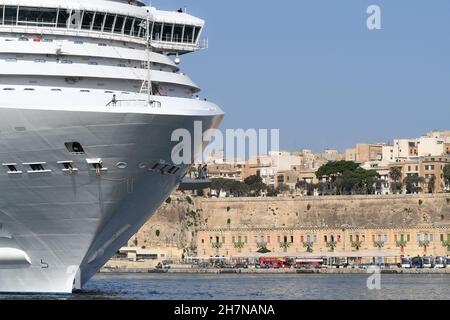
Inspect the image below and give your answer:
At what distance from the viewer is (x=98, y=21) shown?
2805 cm

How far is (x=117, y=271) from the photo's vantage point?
311 feet

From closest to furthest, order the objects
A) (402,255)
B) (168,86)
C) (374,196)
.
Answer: (168,86), (402,255), (374,196)

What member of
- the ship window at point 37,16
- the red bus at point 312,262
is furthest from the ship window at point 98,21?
the red bus at point 312,262

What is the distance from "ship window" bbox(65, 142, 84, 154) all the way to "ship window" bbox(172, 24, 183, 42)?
693 centimetres

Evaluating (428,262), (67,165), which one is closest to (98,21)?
(67,165)

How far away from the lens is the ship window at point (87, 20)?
27.8 metres

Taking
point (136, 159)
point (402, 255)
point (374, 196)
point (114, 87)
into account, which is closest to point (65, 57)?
point (114, 87)

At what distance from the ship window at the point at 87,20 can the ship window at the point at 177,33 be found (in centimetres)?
422

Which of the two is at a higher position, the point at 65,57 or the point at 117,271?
the point at 65,57

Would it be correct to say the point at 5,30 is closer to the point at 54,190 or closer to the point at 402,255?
the point at 54,190

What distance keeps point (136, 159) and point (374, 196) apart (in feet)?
309

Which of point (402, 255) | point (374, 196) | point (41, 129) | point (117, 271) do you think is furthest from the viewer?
point (374, 196)

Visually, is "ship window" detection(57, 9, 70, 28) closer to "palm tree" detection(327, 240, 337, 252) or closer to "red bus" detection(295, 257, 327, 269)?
"red bus" detection(295, 257, 327, 269)

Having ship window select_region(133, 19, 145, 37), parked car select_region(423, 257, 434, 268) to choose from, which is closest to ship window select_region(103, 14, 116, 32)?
ship window select_region(133, 19, 145, 37)
